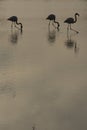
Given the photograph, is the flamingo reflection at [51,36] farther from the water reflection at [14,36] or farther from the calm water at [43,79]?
the water reflection at [14,36]

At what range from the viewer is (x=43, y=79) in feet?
44.2

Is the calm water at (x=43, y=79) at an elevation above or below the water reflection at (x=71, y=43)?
below

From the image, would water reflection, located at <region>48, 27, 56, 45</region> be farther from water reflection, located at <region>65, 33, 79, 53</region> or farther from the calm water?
water reflection, located at <region>65, 33, 79, 53</region>

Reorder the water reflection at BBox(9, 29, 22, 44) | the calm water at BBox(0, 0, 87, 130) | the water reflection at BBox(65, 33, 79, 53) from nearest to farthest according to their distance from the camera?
the calm water at BBox(0, 0, 87, 130) < the water reflection at BBox(65, 33, 79, 53) < the water reflection at BBox(9, 29, 22, 44)

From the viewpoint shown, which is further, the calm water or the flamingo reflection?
the flamingo reflection

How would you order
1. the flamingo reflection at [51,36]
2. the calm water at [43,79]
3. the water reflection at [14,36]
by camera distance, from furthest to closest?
the flamingo reflection at [51,36], the water reflection at [14,36], the calm water at [43,79]

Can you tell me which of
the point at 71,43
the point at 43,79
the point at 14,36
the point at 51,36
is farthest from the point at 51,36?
the point at 43,79

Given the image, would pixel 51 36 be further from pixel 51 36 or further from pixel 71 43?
pixel 71 43

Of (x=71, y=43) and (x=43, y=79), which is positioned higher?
(x=71, y=43)

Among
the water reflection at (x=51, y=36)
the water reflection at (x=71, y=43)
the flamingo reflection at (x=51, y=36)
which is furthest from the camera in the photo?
the flamingo reflection at (x=51, y=36)

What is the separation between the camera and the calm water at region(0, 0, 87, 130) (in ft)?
33.9

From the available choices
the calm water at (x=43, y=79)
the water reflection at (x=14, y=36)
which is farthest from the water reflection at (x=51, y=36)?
the water reflection at (x=14, y=36)

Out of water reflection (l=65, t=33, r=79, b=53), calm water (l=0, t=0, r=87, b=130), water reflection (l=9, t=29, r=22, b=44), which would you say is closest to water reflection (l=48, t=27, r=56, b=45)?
calm water (l=0, t=0, r=87, b=130)

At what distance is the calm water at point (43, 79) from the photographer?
1034 cm
